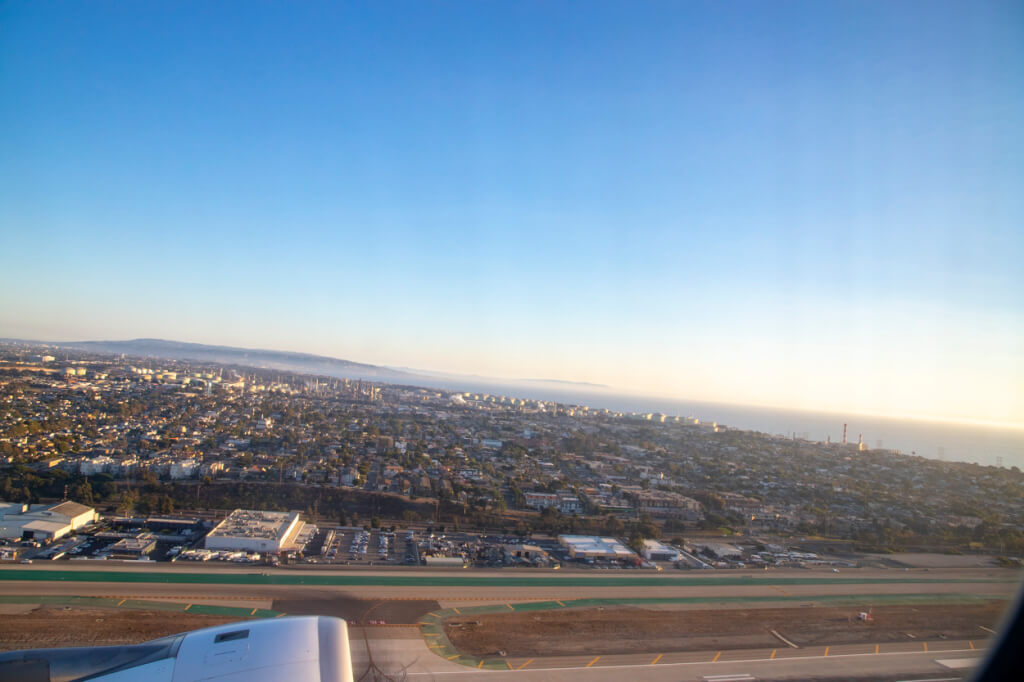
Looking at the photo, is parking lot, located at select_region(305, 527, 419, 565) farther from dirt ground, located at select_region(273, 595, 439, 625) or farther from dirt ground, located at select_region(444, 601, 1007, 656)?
dirt ground, located at select_region(444, 601, 1007, 656)

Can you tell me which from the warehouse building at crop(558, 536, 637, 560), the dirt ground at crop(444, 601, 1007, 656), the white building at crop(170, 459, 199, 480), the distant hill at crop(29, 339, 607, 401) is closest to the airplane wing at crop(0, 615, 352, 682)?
the dirt ground at crop(444, 601, 1007, 656)

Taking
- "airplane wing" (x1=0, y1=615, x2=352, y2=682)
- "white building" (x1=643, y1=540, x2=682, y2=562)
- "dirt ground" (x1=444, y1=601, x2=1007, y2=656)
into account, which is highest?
"airplane wing" (x1=0, y1=615, x2=352, y2=682)

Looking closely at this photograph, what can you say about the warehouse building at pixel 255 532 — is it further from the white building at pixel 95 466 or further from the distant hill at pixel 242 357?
the distant hill at pixel 242 357

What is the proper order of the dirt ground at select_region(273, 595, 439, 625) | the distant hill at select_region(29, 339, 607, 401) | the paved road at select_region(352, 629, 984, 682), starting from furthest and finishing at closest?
1. the distant hill at select_region(29, 339, 607, 401)
2. the dirt ground at select_region(273, 595, 439, 625)
3. the paved road at select_region(352, 629, 984, 682)

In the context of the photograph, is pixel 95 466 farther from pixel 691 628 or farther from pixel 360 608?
pixel 691 628

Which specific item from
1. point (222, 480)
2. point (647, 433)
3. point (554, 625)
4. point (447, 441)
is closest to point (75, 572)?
point (222, 480)

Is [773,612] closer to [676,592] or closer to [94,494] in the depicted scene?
[676,592]
